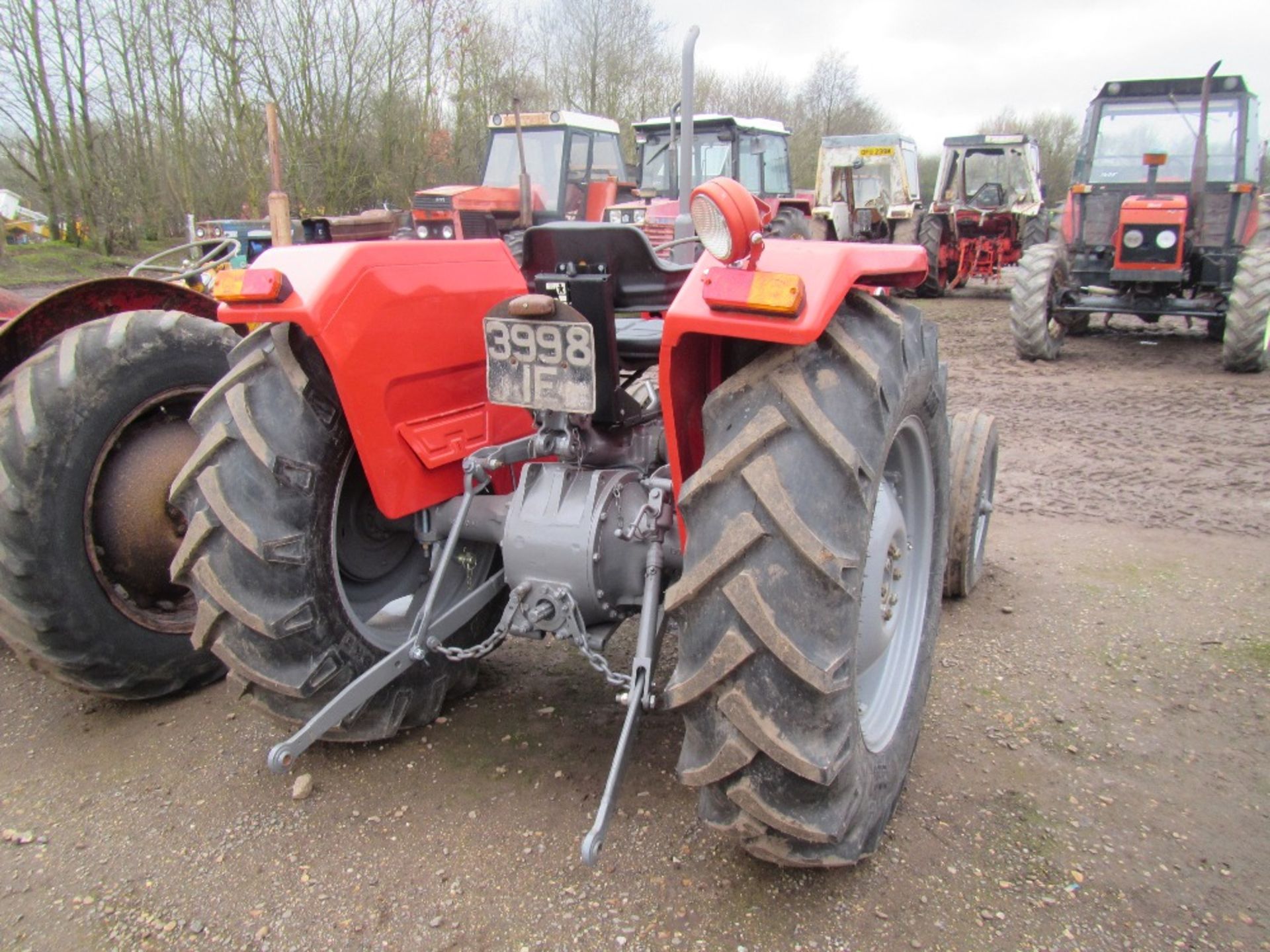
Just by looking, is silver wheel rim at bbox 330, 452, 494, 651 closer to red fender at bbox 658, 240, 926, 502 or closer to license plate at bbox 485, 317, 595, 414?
license plate at bbox 485, 317, 595, 414

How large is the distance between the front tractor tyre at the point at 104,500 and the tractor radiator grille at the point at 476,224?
23.5 ft

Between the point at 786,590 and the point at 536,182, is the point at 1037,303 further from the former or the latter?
the point at 786,590

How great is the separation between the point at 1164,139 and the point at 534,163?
6.45 m

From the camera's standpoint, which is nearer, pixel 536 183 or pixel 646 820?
pixel 646 820

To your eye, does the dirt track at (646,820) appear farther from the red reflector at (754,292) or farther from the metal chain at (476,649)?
the red reflector at (754,292)

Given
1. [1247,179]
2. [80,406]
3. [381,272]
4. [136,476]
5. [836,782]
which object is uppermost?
[1247,179]

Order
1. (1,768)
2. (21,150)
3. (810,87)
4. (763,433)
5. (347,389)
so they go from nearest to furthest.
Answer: (763,433), (347,389), (1,768), (21,150), (810,87)

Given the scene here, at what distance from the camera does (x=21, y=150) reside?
19062 millimetres

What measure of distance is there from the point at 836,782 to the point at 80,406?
237 centimetres

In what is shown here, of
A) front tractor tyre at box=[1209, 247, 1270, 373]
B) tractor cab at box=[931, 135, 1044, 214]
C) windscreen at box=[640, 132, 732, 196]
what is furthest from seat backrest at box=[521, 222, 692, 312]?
tractor cab at box=[931, 135, 1044, 214]

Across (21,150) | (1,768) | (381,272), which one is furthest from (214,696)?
(21,150)

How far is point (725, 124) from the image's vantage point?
1233cm

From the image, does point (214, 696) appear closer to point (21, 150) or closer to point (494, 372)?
point (494, 372)

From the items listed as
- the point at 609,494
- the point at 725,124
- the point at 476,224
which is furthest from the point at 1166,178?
the point at 609,494
